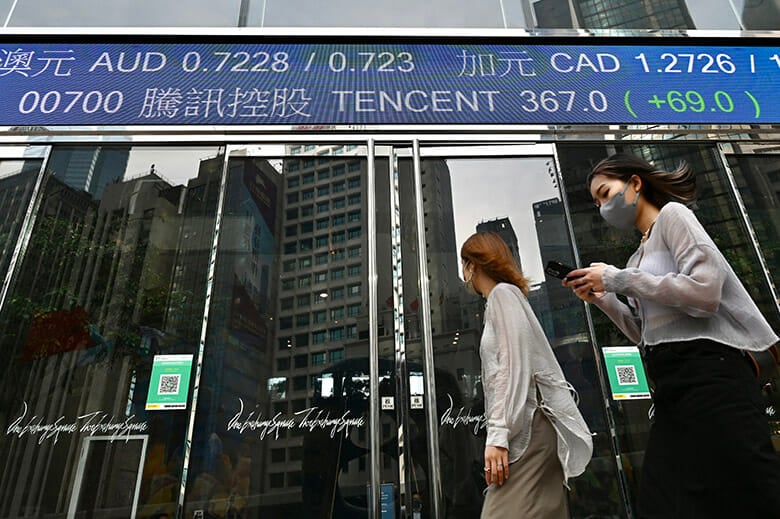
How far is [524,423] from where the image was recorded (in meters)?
1.86

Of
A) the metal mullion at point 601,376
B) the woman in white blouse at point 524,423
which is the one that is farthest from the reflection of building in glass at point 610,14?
the woman in white blouse at point 524,423

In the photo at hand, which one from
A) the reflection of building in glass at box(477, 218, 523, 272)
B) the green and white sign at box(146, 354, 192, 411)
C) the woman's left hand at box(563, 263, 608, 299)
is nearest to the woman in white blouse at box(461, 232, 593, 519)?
the woman's left hand at box(563, 263, 608, 299)

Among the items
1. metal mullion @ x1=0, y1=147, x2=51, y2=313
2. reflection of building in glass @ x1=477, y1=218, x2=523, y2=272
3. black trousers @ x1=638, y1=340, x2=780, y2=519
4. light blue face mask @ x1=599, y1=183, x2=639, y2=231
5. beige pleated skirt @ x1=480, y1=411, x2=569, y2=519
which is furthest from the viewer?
reflection of building in glass @ x1=477, y1=218, x2=523, y2=272

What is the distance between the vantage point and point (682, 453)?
1.35m

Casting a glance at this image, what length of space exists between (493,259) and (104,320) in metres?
2.98

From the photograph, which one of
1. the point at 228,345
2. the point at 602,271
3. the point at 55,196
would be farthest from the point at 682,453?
the point at 55,196

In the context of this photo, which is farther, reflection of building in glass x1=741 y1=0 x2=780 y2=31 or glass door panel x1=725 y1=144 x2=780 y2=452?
reflection of building in glass x1=741 y1=0 x2=780 y2=31

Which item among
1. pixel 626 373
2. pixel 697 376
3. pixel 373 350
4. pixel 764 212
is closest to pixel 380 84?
pixel 373 350

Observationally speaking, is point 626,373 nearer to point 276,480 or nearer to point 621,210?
point 621,210

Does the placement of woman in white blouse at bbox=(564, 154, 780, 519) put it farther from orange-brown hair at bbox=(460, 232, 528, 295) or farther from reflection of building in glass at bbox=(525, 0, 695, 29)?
reflection of building in glass at bbox=(525, 0, 695, 29)

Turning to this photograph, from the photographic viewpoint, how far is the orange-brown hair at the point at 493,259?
222cm

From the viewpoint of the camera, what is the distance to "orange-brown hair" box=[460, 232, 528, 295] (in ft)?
7.29

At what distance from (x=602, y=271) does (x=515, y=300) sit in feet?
1.62

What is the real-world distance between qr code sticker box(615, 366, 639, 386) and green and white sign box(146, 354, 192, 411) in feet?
10.0
